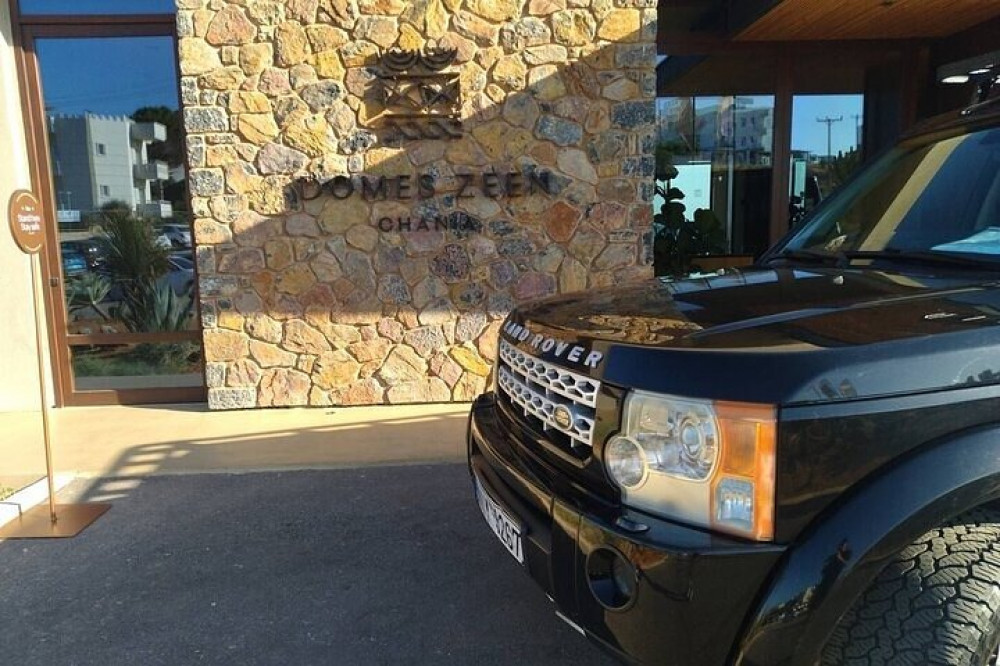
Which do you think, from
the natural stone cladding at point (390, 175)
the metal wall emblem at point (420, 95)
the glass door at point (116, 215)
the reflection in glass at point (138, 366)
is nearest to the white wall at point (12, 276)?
the glass door at point (116, 215)

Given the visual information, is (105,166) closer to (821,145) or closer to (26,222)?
(26,222)

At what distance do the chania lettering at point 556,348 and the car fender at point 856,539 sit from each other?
73 cm

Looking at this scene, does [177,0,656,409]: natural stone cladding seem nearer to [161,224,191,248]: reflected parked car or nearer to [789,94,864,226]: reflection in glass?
[161,224,191,248]: reflected parked car

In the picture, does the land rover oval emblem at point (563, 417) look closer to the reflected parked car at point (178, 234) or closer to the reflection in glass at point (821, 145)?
the reflected parked car at point (178, 234)

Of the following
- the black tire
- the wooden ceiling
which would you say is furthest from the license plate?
the wooden ceiling

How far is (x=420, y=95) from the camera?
5.98 m

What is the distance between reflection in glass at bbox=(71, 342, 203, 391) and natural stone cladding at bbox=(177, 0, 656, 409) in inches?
25.1

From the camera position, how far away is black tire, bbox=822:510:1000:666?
1765 mm

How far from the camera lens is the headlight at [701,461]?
5.90ft

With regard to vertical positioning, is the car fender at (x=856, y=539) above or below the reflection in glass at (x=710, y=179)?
below

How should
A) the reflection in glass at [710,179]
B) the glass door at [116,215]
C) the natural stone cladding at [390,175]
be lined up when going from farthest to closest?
the reflection in glass at [710,179]
the glass door at [116,215]
the natural stone cladding at [390,175]

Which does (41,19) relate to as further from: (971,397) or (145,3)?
(971,397)

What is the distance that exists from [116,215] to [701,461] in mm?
6301

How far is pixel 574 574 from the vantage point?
2.05m
